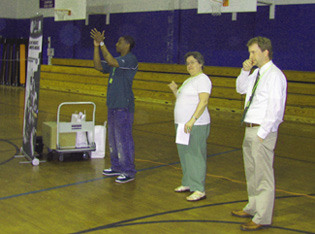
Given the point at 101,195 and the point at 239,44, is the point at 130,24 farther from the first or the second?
the point at 101,195

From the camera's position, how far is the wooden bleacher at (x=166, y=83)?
10695 mm

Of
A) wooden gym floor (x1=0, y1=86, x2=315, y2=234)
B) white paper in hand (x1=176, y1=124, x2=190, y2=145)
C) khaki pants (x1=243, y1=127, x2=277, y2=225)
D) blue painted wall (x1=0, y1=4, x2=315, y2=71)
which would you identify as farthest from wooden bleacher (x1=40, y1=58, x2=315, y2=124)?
khaki pants (x1=243, y1=127, x2=277, y2=225)

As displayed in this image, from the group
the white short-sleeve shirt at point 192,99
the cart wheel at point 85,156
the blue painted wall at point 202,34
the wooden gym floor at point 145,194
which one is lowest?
the wooden gym floor at point 145,194

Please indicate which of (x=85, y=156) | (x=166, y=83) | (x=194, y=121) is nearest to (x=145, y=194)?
(x=194, y=121)

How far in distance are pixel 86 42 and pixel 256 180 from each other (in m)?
14.7

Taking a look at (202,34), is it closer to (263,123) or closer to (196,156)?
(196,156)

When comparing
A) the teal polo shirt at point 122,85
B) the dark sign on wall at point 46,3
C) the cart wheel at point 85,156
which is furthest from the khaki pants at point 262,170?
the dark sign on wall at point 46,3

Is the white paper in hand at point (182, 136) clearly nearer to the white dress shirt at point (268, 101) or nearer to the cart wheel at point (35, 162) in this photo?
the white dress shirt at point (268, 101)

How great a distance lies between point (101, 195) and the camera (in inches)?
177

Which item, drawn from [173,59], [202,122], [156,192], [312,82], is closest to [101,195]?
[156,192]

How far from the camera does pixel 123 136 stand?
492 cm

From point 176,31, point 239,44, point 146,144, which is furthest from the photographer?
point 176,31

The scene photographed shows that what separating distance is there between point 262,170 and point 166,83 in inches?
403

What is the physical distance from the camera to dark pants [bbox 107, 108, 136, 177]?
192 inches
